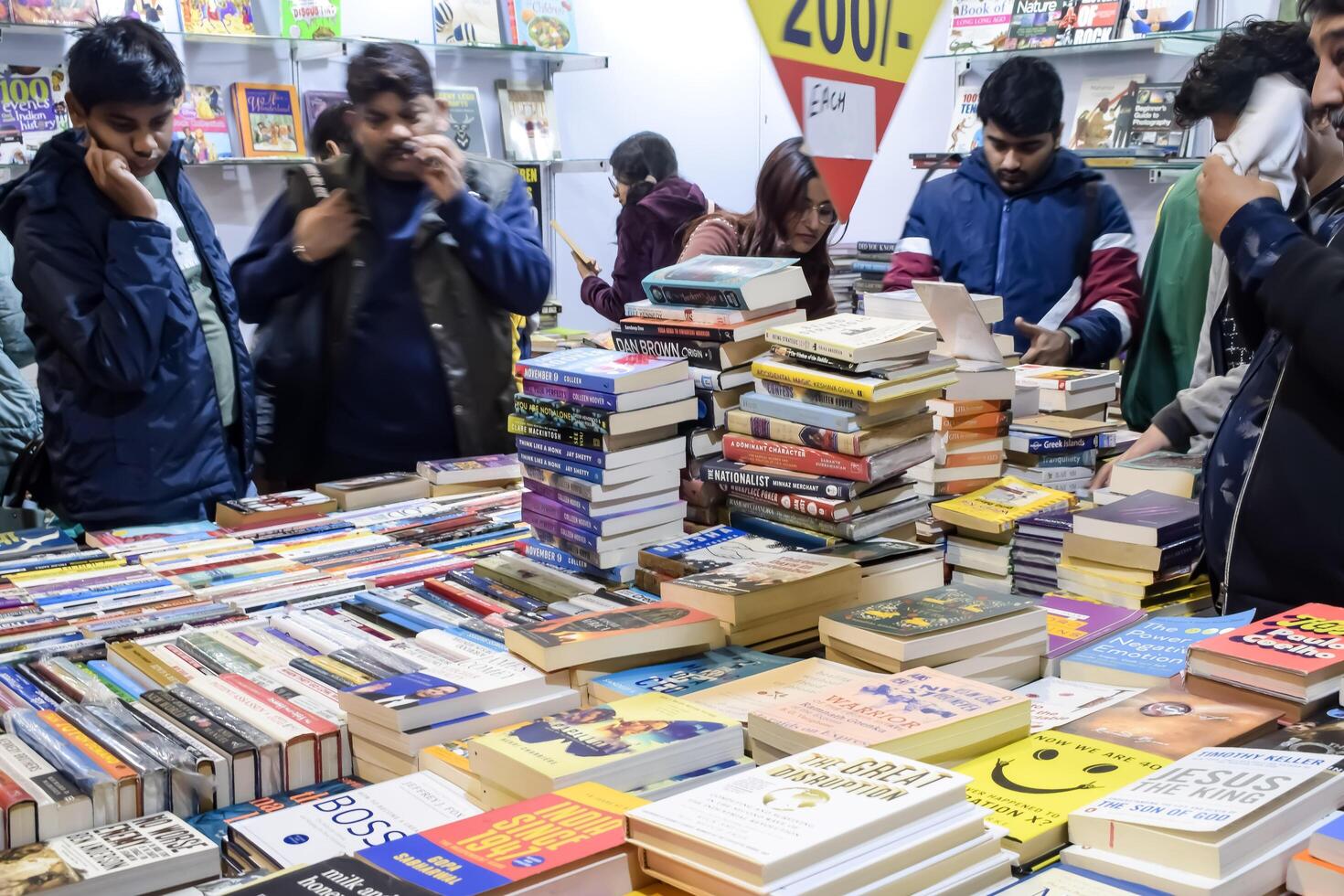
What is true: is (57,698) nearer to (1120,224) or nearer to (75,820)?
(75,820)

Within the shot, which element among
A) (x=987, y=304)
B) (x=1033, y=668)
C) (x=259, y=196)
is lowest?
(x=1033, y=668)

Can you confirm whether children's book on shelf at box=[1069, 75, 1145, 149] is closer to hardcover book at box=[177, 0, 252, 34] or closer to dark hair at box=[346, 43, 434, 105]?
dark hair at box=[346, 43, 434, 105]

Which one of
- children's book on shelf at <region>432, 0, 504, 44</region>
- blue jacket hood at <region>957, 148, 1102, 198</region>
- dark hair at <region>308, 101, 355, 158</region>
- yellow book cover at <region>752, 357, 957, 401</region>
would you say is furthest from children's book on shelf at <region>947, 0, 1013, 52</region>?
yellow book cover at <region>752, 357, 957, 401</region>

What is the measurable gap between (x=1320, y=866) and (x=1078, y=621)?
0.86 meters

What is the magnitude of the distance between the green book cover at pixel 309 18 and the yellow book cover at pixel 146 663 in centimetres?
380

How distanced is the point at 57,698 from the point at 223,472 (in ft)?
4.12

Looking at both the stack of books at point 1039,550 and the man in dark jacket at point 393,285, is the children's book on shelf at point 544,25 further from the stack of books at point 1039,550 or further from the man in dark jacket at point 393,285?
the stack of books at point 1039,550

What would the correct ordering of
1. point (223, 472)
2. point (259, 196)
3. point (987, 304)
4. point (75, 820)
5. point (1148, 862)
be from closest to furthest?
point (1148, 862) < point (75, 820) < point (987, 304) < point (223, 472) < point (259, 196)

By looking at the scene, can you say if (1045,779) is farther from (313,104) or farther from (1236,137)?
(313,104)

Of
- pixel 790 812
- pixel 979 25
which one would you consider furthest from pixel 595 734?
pixel 979 25

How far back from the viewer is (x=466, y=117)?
18.5 ft

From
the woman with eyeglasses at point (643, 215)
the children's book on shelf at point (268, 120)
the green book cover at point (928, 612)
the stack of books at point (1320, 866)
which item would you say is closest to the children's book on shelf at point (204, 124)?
the children's book on shelf at point (268, 120)

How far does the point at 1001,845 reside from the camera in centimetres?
111

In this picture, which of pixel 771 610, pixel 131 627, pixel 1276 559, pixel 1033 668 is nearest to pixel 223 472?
pixel 131 627
